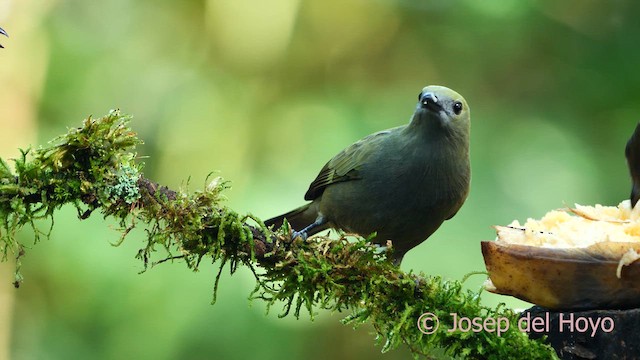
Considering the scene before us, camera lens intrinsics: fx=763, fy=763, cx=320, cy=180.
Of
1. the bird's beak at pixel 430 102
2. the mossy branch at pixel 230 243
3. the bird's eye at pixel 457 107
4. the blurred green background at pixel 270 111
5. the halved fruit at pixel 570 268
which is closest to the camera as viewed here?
the mossy branch at pixel 230 243

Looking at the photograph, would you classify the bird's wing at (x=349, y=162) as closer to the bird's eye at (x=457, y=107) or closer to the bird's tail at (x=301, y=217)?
the bird's tail at (x=301, y=217)

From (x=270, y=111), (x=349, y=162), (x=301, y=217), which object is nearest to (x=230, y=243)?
(x=349, y=162)

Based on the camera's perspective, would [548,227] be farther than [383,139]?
No

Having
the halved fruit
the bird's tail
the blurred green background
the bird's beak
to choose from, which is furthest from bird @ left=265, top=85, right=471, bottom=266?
the blurred green background

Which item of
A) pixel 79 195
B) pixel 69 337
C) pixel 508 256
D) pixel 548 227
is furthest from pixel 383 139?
pixel 69 337

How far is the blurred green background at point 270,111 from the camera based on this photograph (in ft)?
15.3

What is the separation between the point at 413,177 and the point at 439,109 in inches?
11.4

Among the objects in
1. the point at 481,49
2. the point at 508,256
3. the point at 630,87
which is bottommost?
the point at 508,256

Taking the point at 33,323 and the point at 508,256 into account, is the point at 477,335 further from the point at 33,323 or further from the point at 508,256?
the point at 33,323

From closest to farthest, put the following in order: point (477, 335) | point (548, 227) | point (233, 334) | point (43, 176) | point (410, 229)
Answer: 1. point (43, 176)
2. point (477, 335)
3. point (548, 227)
4. point (410, 229)
5. point (233, 334)

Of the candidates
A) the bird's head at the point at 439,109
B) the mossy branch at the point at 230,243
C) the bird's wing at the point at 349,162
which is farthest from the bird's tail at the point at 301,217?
the mossy branch at the point at 230,243

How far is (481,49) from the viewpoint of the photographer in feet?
18.9

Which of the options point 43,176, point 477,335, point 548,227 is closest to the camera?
point 43,176

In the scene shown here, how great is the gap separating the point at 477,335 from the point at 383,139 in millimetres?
1220
